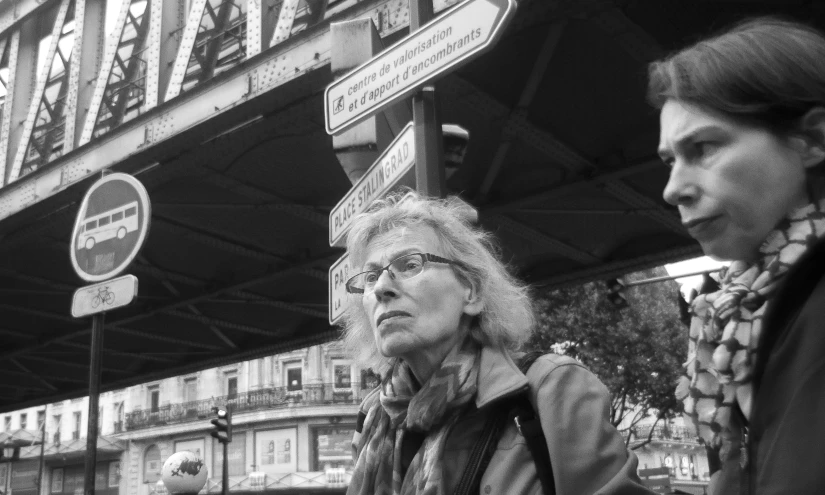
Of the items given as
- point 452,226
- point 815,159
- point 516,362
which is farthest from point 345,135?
point 815,159

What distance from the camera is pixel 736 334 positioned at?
1339mm

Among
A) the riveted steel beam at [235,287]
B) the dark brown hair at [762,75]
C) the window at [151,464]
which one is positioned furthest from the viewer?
the window at [151,464]

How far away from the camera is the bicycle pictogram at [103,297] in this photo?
503cm

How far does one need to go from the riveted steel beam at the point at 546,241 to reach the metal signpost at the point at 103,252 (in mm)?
5988

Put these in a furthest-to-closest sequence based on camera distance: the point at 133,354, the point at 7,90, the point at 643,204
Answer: the point at 133,354 < the point at 7,90 < the point at 643,204

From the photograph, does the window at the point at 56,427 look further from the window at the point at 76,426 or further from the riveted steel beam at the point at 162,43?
the riveted steel beam at the point at 162,43

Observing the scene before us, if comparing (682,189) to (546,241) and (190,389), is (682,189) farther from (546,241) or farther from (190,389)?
(190,389)

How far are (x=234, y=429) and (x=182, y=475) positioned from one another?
4738 cm

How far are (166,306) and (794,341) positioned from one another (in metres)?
14.4

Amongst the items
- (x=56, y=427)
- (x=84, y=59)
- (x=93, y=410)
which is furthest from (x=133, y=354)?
(x=56, y=427)

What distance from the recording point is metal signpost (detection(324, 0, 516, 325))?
3.81m

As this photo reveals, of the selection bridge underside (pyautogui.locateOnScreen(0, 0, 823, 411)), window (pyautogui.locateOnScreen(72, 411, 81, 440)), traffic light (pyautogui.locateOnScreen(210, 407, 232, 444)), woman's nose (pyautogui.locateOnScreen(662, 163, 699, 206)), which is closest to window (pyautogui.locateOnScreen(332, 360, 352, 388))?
window (pyautogui.locateOnScreen(72, 411, 81, 440))

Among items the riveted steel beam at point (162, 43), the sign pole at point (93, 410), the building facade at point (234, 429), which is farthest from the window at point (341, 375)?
the sign pole at point (93, 410)

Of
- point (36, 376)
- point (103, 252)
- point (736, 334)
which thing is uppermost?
point (36, 376)
